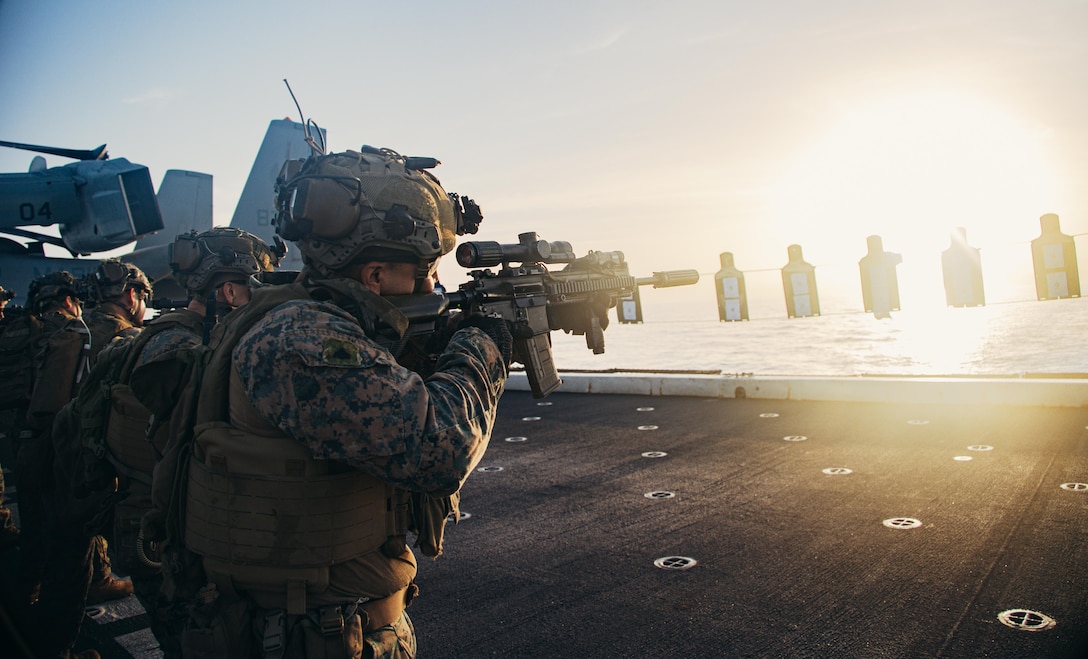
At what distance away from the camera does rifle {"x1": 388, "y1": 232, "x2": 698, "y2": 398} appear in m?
2.72

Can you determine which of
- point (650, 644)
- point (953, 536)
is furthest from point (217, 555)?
point (953, 536)

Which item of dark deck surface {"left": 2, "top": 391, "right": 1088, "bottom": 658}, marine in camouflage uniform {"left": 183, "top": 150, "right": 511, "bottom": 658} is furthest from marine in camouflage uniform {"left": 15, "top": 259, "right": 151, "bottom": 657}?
marine in camouflage uniform {"left": 183, "top": 150, "right": 511, "bottom": 658}

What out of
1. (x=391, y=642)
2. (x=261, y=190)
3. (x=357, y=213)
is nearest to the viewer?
(x=391, y=642)

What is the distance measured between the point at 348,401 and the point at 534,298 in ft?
4.96

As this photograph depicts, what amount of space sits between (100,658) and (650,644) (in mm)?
2706

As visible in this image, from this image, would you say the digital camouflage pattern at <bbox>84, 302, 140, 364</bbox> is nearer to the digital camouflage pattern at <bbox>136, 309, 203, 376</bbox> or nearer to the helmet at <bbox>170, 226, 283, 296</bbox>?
the helmet at <bbox>170, 226, 283, 296</bbox>

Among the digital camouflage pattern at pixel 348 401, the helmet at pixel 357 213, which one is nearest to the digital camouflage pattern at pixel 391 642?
the digital camouflage pattern at pixel 348 401

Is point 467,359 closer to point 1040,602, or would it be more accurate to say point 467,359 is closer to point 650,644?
point 650,644

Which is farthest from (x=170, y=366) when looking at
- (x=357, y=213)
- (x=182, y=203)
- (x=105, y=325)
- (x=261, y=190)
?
(x=182, y=203)

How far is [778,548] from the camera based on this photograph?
4152mm

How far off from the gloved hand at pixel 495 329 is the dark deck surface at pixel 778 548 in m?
1.63

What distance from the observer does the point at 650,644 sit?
3.12 m

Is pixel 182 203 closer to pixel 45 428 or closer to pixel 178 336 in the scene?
pixel 45 428

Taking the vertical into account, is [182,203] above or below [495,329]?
above
